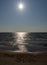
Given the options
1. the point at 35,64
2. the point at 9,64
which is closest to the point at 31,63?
the point at 35,64

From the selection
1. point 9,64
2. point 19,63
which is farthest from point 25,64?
point 9,64

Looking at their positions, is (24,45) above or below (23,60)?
above

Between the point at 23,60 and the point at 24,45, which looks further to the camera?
the point at 24,45

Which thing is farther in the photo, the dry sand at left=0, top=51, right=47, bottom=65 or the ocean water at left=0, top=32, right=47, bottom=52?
the ocean water at left=0, top=32, right=47, bottom=52

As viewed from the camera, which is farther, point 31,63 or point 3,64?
point 31,63

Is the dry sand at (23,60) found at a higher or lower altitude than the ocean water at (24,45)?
lower

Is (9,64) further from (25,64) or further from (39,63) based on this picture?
(39,63)

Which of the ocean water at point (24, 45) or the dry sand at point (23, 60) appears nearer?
the dry sand at point (23, 60)

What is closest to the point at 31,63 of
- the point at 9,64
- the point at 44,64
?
the point at 44,64

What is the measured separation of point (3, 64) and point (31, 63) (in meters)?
1.92

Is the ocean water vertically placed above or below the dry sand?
above

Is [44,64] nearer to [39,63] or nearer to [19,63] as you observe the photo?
[39,63]

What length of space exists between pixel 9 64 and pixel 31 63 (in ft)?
4.99

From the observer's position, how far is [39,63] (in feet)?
29.8
